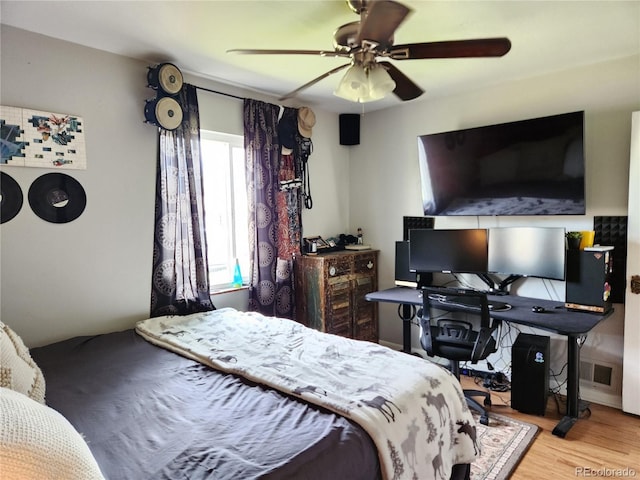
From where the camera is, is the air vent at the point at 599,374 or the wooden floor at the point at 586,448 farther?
the air vent at the point at 599,374

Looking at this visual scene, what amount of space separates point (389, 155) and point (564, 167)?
5.20ft

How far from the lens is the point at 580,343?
286 cm

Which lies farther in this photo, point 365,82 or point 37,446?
point 365,82

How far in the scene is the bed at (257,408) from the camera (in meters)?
1.25

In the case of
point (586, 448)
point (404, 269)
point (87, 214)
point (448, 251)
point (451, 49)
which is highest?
point (451, 49)

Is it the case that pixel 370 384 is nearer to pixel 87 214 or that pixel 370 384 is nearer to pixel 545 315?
pixel 545 315

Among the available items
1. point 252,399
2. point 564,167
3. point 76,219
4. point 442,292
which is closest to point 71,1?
point 76,219

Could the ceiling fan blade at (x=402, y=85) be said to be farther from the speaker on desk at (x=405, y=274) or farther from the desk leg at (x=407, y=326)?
the desk leg at (x=407, y=326)

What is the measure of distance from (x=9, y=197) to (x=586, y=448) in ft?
11.9

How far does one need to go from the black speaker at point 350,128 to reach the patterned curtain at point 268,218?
86 centimetres

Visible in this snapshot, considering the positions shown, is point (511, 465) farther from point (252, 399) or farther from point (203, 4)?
point (203, 4)

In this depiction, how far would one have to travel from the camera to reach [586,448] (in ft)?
7.70

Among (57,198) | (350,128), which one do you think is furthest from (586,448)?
(57,198)

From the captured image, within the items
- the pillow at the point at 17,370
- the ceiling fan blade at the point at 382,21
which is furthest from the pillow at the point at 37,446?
the ceiling fan blade at the point at 382,21
